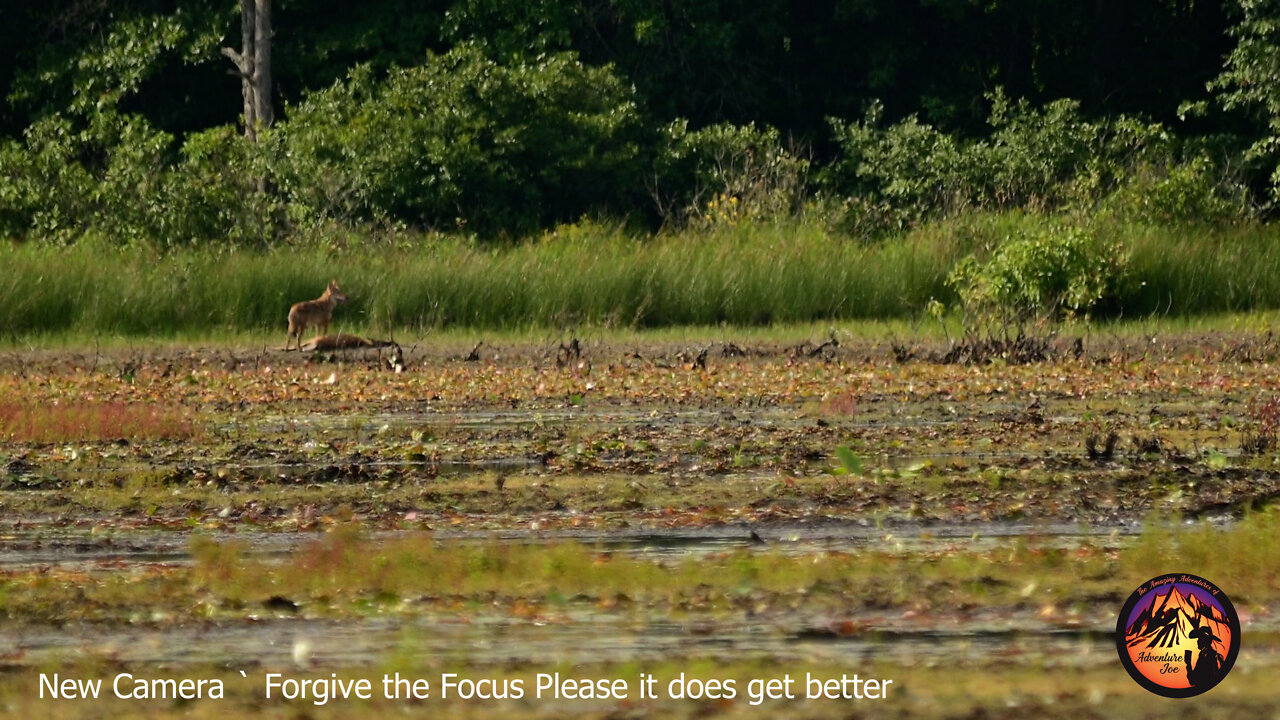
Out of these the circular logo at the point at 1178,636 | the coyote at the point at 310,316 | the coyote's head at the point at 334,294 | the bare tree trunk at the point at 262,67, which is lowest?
the coyote at the point at 310,316

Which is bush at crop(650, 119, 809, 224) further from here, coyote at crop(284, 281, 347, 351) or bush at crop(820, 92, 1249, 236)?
coyote at crop(284, 281, 347, 351)

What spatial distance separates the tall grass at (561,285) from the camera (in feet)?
61.9

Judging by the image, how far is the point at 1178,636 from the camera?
493 centimetres

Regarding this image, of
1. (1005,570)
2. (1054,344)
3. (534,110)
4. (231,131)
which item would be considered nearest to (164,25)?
(231,131)

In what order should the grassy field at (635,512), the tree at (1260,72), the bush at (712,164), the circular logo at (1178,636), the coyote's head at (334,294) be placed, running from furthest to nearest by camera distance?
Result: 1. the bush at (712,164)
2. the tree at (1260,72)
3. the coyote's head at (334,294)
4. the grassy field at (635,512)
5. the circular logo at (1178,636)

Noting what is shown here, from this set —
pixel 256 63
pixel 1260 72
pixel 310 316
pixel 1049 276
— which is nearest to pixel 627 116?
pixel 256 63

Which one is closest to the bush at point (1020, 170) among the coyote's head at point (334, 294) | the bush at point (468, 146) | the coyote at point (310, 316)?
the bush at point (468, 146)

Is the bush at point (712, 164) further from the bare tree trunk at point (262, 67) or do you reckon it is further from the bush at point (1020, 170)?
the bare tree trunk at point (262, 67)

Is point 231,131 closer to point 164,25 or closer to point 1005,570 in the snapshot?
point 164,25

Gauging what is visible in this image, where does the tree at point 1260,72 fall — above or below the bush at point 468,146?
above

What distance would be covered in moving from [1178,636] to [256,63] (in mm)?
24971

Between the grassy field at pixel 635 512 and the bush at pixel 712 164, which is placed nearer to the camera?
the grassy field at pixel 635 512

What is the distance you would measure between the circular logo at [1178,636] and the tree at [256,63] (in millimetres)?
23820

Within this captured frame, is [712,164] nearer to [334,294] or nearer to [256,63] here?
[256,63]
